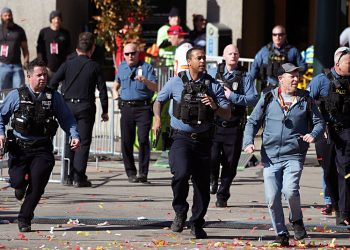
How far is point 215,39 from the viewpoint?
22.5 m

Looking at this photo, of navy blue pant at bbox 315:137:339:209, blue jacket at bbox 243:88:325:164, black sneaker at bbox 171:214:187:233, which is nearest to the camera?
blue jacket at bbox 243:88:325:164

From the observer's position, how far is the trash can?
73.9ft

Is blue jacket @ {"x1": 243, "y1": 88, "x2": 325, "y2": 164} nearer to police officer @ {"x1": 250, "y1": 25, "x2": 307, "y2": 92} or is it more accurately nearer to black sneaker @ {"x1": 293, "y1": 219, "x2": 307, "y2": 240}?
black sneaker @ {"x1": 293, "y1": 219, "x2": 307, "y2": 240}

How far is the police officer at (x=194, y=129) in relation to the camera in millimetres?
12211

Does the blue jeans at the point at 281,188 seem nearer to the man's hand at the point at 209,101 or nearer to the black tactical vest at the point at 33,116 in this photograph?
the man's hand at the point at 209,101

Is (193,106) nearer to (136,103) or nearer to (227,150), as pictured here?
(227,150)

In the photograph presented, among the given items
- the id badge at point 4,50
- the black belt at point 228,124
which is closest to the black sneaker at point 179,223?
the black belt at point 228,124

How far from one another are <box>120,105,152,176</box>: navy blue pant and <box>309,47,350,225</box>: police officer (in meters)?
4.11

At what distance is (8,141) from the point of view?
12.4 m

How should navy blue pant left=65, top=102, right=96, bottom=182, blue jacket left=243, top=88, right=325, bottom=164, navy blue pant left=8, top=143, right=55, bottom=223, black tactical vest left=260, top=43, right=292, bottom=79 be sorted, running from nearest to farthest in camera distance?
blue jacket left=243, top=88, right=325, bottom=164
navy blue pant left=8, top=143, right=55, bottom=223
navy blue pant left=65, top=102, right=96, bottom=182
black tactical vest left=260, top=43, right=292, bottom=79

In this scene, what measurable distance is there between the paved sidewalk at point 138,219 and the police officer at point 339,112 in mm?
379

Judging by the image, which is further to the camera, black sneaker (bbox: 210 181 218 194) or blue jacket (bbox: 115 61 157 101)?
blue jacket (bbox: 115 61 157 101)

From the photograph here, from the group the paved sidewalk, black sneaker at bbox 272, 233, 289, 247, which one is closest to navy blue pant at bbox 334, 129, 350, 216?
the paved sidewalk

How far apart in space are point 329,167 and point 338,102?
77cm
